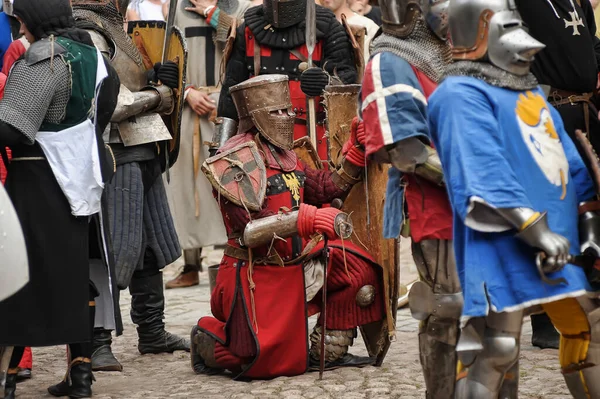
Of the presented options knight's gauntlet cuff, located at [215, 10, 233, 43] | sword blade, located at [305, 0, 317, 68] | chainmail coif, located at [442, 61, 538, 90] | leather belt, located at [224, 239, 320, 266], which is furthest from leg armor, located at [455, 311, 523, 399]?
knight's gauntlet cuff, located at [215, 10, 233, 43]

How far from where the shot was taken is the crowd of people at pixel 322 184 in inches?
167

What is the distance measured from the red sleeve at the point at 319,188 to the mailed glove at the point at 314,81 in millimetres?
880

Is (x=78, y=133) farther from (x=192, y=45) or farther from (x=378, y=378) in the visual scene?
(x=192, y=45)

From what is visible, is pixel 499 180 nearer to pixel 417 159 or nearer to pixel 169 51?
pixel 417 159

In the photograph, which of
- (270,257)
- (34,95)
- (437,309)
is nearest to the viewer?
(437,309)

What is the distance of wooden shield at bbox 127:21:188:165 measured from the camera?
688cm

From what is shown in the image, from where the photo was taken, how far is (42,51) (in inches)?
220

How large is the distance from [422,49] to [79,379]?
232cm

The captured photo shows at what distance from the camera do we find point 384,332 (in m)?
6.32

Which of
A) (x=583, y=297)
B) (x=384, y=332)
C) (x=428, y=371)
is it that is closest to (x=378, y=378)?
(x=384, y=332)

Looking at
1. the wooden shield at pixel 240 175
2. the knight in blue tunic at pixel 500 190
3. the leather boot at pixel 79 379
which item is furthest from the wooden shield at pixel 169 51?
the knight in blue tunic at pixel 500 190

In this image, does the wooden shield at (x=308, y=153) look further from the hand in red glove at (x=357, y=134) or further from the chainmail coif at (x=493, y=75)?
the chainmail coif at (x=493, y=75)

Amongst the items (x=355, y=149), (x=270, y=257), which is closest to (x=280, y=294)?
(x=270, y=257)

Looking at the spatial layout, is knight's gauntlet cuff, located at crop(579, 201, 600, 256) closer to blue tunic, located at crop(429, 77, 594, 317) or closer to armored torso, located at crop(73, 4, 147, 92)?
blue tunic, located at crop(429, 77, 594, 317)
